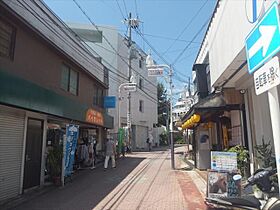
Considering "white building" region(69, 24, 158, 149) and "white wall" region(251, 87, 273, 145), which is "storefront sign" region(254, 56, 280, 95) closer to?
"white wall" region(251, 87, 273, 145)

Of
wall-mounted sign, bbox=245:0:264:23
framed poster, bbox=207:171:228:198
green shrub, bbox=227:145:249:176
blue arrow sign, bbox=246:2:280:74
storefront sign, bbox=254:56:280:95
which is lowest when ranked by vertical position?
framed poster, bbox=207:171:228:198

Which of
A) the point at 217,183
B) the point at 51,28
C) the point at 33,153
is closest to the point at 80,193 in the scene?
the point at 33,153

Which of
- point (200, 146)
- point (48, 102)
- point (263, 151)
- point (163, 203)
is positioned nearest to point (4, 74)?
point (48, 102)

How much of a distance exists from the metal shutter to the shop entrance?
1.54 ft

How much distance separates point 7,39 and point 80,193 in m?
5.60

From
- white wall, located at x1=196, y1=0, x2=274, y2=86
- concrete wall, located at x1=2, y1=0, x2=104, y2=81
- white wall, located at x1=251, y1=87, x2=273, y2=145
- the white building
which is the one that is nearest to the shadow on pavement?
white wall, located at x1=251, y1=87, x2=273, y2=145

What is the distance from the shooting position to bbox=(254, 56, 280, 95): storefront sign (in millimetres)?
2957

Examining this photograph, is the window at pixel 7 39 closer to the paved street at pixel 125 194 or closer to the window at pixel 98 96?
the paved street at pixel 125 194

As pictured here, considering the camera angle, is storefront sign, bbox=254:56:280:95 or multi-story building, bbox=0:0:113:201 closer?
storefront sign, bbox=254:56:280:95

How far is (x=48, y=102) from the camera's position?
9.76 meters

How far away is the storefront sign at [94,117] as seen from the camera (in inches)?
587

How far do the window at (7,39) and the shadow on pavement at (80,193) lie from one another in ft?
15.1

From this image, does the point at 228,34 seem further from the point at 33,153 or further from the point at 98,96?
the point at 98,96

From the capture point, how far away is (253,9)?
559 centimetres
